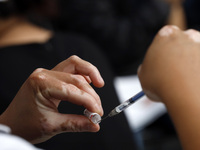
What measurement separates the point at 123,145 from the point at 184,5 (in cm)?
113

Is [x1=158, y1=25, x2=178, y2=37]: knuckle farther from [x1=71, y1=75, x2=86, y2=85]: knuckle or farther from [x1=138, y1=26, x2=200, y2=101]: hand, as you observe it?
[x1=71, y1=75, x2=86, y2=85]: knuckle

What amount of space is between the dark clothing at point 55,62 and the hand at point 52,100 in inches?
3.1

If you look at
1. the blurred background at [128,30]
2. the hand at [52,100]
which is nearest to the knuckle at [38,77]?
the hand at [52,100]

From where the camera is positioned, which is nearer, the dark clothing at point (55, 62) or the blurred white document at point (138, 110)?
the dark clothing at point (55, 62)

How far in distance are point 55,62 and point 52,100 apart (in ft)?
0.46

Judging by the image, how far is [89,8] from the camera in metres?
1.29

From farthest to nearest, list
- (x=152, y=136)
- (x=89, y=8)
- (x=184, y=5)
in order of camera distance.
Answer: (x=184, y=5), (x=152, y=136), (x=89, y=8)

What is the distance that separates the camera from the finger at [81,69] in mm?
496

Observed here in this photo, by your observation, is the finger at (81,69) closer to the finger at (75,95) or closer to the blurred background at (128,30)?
the finger at (75,95)

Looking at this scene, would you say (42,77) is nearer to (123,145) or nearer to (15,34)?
(15,34)

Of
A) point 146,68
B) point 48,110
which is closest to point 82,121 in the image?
point 48,110

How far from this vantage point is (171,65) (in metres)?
0.52

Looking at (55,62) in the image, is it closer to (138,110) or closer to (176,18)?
(138,110)

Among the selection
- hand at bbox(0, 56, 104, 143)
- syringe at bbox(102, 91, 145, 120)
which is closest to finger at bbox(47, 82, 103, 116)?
hand at bbox(0, 56, 104, 143)
